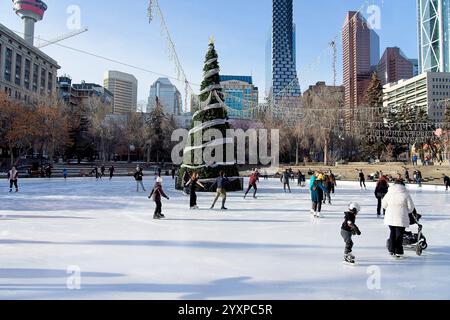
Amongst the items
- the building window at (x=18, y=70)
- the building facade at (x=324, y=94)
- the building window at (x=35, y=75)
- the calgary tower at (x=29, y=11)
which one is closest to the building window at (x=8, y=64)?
the building window at (x=18, y=70)

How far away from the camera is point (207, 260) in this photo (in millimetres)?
5270

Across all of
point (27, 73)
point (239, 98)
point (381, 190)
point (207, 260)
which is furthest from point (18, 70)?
point (207, 260)

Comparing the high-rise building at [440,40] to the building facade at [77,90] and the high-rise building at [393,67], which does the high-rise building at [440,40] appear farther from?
the building facade at [77,90]

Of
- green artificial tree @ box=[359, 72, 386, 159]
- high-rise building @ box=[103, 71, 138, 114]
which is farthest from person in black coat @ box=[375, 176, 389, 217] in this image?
high-rise building @ box=[103, 71, 138, 114]

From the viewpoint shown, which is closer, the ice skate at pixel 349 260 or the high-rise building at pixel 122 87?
the ice skate at pixel 349 260

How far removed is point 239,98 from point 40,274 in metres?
16.5

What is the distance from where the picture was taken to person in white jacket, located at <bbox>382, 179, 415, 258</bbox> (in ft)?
17.4

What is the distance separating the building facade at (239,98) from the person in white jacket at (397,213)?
46.7 feet

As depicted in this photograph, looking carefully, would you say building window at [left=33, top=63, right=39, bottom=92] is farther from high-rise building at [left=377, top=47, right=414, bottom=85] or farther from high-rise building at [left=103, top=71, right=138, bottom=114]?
high-rise building at [left=377, top=47, right=414, bottom=85]

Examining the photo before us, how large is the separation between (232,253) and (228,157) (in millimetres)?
13180

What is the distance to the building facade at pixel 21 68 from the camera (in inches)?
2530
